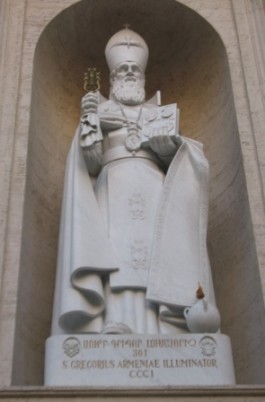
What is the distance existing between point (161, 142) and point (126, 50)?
3.99 ft

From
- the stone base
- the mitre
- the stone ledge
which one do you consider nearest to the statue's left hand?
the mitre

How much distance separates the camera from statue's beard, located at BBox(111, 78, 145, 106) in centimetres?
646

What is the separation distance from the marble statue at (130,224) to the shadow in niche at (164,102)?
19.5 inches

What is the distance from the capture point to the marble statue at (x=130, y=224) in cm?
511

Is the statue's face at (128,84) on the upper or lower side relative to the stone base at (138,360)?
upper

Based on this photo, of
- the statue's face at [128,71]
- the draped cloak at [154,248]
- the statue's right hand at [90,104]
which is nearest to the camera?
the draped cloak at [154,248]

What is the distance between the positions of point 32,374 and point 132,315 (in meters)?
0.93

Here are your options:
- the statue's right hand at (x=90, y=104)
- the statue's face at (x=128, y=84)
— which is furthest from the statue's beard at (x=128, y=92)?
the statue's right hand at (x=90, y=104)

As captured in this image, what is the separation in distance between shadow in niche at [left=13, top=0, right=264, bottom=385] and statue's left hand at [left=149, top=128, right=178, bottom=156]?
743mm

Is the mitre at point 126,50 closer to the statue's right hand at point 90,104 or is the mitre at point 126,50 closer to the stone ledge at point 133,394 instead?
the statue's right hand at point 90,104

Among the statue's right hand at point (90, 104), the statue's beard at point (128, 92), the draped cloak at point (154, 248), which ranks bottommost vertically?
the draped cloak at point (154, 248)

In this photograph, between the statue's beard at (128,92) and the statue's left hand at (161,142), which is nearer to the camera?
the statue's left hand at (161,142)

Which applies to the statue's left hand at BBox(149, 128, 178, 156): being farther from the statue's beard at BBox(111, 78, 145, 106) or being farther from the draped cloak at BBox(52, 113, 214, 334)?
the statue's beard at BBox(111, 78, 145, 106)

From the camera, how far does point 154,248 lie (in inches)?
210
